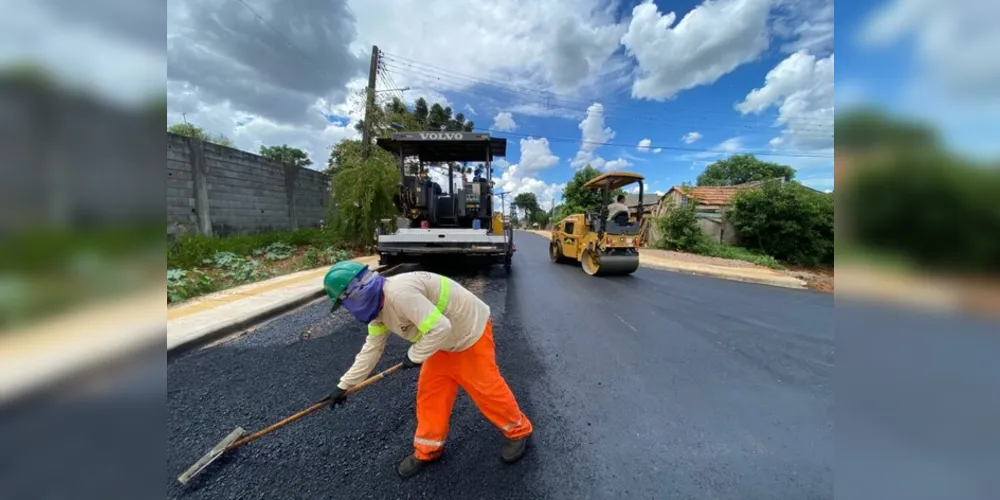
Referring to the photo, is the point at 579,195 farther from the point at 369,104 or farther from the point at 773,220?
the point at 369,104

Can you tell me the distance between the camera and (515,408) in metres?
1.59

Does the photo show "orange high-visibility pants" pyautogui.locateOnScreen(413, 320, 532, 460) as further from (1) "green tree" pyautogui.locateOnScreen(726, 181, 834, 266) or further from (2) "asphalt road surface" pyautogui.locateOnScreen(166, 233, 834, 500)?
(1) "green tree" pyautogui.locateOnScreen(726, 181, 834, 266)

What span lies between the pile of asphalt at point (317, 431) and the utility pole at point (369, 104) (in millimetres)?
8402

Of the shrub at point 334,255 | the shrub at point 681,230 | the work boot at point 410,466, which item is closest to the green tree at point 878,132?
the work boot at point 410,466

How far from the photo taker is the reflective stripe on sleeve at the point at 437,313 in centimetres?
141

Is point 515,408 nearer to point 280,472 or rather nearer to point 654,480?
point 654,480

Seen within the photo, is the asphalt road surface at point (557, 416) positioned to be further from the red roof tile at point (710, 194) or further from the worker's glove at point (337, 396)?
the red roof tile at point (710, 194)

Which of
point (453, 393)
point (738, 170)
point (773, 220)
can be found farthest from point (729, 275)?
point (738, 170)

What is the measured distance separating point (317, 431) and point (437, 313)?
3.76 ft

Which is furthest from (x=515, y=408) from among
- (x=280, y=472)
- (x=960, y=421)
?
(x=960, y=421)

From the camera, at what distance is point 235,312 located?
3.79 meters

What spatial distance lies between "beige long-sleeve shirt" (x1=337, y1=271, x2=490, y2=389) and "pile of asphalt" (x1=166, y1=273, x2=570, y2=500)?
381 mm

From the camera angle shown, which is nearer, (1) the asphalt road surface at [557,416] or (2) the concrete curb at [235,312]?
(1) the asphalt road surface at [557,416]

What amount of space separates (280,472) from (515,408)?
1.19 metres
